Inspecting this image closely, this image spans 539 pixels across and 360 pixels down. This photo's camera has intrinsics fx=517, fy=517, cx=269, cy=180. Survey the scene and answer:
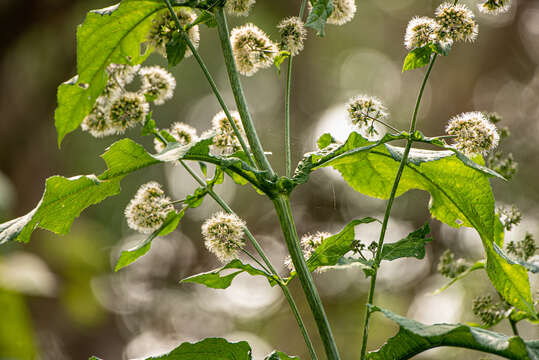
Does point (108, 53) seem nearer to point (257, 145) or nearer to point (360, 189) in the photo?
point (257, 145)

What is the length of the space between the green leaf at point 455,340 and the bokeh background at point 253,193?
143 inches

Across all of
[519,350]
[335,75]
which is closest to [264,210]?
[335,75]

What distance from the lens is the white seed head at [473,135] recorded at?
1.44 m

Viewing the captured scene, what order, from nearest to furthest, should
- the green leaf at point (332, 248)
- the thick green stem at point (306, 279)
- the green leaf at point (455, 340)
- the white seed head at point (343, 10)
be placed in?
the green leaf at point (455, 340) → the thick green stem at point (306, 279) → the green leaf at point (332, 248) → the white seed head at point (343, 10)

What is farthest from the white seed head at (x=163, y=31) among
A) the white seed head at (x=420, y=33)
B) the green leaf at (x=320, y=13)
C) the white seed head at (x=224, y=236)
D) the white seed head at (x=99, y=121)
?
the white seed head at (x=420, y=33)

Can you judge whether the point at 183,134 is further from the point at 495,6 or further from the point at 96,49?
the point at 495,6

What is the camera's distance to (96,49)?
4.89 feet

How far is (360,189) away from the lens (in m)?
1.82

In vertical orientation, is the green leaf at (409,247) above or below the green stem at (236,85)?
below

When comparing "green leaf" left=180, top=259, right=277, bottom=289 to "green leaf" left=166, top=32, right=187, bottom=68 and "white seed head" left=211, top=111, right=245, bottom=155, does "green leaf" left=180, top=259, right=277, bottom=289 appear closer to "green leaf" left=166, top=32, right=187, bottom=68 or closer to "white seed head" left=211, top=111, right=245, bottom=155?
"white seed head" left=211, top=111, right=245, bottom=155

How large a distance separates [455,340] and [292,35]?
99 cm

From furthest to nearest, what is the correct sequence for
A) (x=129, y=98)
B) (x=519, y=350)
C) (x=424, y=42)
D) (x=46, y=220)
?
1. (x=129, y=98)
2. (x=424, y=42)
3. (x=46, y=220)
4. (x=519, y=350)

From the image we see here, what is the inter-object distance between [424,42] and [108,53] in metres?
0.92

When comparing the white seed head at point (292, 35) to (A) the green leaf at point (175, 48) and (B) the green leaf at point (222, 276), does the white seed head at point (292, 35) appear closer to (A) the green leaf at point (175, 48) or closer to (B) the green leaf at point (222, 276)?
(A) the green leaf at point (175, 48)
